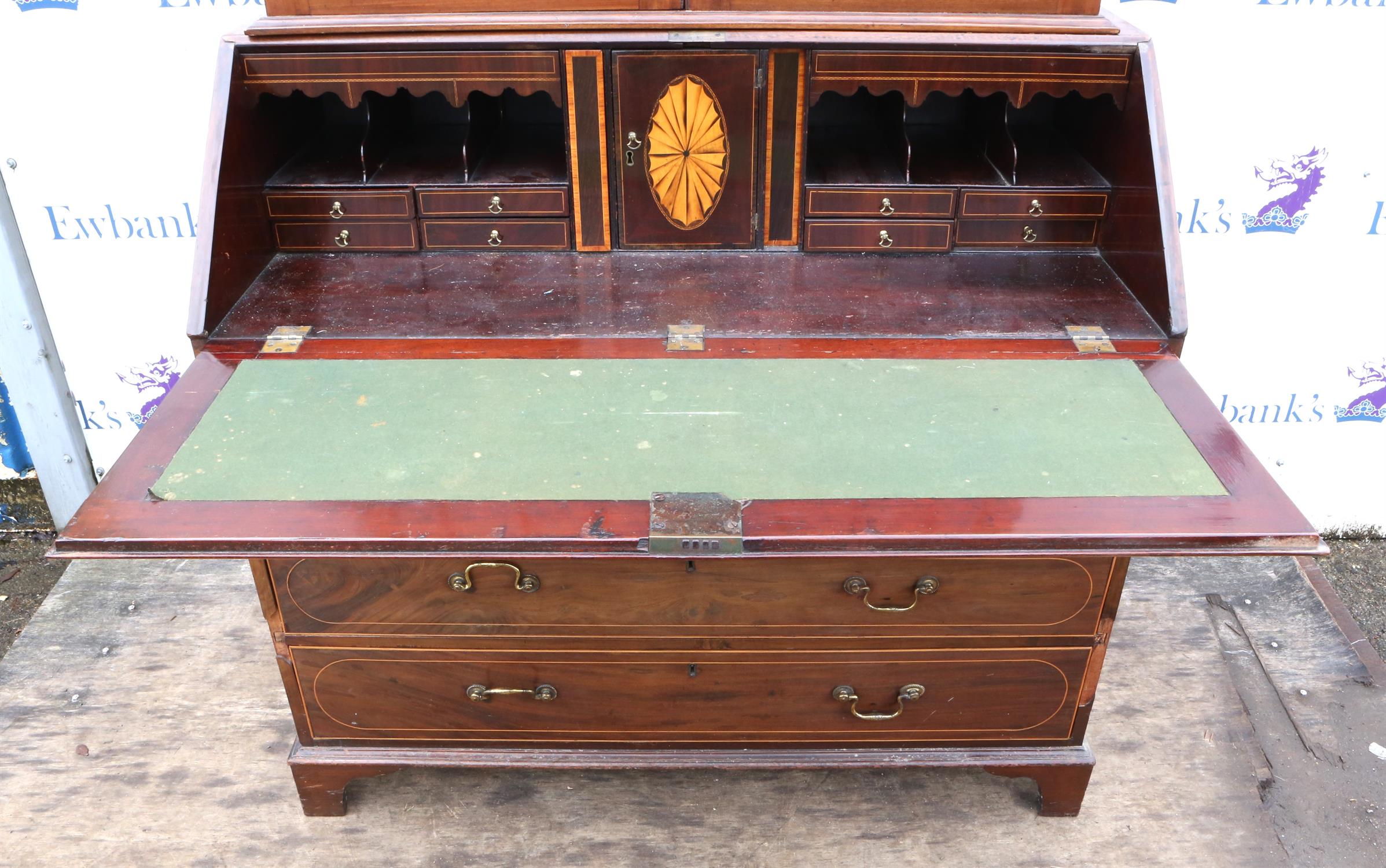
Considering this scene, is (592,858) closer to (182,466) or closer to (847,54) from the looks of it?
(182,466)

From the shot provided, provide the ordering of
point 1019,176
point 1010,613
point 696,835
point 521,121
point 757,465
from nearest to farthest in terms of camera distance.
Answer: point 757,465 < point 1010,613 < point 696,835 < point 1019,176 < point 521,121

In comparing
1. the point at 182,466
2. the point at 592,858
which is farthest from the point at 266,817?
the point at 182,466

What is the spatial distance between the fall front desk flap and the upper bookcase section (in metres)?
0.79

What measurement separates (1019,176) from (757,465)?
114cm

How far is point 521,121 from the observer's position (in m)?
2.61

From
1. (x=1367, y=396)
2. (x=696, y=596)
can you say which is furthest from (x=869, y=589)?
(x=1367, y=396)

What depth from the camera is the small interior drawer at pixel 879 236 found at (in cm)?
236

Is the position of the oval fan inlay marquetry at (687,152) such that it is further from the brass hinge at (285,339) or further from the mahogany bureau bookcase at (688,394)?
the brass hinge at (285,339)

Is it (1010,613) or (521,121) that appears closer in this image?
(1010,613)

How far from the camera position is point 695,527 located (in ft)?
5.17

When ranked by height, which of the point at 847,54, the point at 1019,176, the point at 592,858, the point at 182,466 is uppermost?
the point at 847,54

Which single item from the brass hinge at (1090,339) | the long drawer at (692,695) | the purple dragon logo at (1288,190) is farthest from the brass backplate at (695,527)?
the purple dragon logo at (1288,190)

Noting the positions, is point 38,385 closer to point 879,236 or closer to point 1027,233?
point 879,236

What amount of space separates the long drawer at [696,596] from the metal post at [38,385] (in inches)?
74.0
